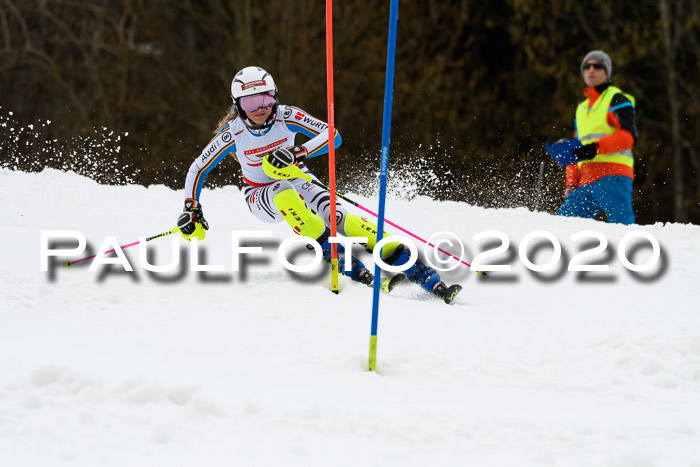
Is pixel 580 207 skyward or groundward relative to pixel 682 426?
skyward

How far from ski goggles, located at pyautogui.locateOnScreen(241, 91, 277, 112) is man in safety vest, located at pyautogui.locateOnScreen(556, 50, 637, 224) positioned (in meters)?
2.96

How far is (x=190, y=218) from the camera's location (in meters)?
5.49

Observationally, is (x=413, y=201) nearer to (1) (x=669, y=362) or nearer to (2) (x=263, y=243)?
(2) (x=263, y=243)

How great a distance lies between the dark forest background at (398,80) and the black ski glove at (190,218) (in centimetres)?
772

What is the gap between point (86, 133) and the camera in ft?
55.7

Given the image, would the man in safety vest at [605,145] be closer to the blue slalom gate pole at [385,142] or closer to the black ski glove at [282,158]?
the black ski glove at [282,158]

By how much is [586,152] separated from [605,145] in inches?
6.6

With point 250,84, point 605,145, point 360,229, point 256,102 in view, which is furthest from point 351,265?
point 605,145

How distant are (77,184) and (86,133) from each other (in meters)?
8.39

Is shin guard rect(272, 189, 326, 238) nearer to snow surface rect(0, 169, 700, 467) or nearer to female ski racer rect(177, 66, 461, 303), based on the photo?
female ski racer rect(177, 66, 461, 303)

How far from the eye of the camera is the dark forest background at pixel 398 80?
1441 centimetres

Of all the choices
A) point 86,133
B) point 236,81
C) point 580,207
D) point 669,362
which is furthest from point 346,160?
point 669,362

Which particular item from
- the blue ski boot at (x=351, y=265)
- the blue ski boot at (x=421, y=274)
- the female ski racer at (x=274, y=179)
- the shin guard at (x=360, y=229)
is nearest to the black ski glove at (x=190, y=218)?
the female ski racer at (x=274, y=179)

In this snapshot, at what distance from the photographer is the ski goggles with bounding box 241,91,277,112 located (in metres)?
5.38
